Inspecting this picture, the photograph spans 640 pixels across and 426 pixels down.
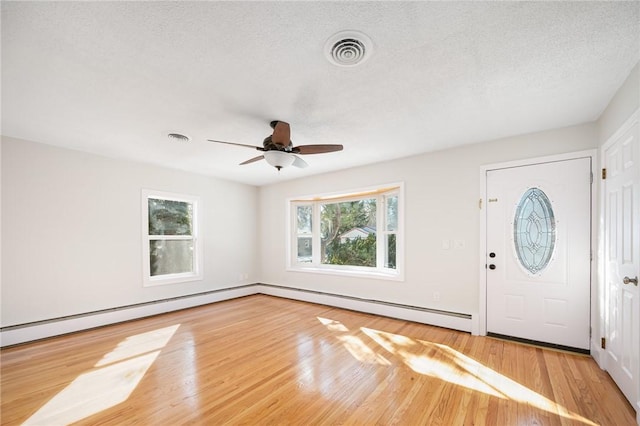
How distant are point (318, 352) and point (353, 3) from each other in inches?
122

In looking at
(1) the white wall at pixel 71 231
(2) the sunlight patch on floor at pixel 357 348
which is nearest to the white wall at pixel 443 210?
(2) the sunlight patch on floor at pixel 357 348

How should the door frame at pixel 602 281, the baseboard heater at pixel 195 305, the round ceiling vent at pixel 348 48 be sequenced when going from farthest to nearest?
the baseboard heater at pixel 195 305, the door frame at pixel 602 281, the round ceiling vent at pixel 348 48

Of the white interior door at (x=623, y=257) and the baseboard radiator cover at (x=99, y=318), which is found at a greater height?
the white interior door at (x=623, y=257)

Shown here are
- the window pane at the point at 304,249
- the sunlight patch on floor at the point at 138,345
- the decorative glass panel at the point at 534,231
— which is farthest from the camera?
the window pane at the point at 304,249

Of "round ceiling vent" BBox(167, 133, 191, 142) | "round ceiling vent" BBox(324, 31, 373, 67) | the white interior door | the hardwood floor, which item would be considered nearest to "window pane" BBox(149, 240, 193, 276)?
the hardwood floor

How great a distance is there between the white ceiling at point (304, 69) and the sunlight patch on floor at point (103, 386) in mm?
2495

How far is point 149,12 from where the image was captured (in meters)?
1.48

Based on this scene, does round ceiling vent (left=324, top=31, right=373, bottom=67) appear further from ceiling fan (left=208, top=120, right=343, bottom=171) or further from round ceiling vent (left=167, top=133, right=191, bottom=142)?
round ceiling vent (left=167, top=133, right=191, bottom=142)

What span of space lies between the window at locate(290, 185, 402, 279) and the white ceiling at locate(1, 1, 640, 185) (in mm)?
1848

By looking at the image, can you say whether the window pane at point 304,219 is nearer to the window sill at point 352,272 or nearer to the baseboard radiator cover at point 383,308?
the window sill at point 352,272

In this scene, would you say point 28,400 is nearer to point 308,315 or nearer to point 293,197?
point 308,315

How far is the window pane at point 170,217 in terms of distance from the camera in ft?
15.5

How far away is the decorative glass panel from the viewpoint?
318 cm

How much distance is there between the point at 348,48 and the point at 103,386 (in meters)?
3.34
